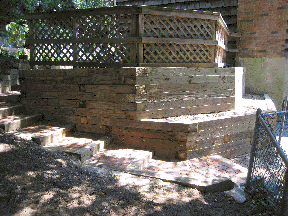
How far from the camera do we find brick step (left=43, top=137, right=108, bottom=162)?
4061mm

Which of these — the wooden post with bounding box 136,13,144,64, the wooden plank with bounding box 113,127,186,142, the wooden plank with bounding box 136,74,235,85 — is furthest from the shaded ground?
the wooden post with bounding box 136,13,144,64

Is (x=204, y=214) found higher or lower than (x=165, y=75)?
lower

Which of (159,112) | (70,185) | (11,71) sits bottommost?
(70,185)

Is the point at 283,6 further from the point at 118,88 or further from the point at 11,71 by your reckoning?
the point at 11,71

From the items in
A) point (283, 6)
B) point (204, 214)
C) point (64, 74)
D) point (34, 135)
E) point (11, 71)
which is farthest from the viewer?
point (283, 6)

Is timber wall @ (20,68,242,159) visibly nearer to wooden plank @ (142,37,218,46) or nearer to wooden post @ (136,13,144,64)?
wooden post @ (136,13,144,64)

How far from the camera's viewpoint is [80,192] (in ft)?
9.21

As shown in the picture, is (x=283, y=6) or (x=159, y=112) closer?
(x=159, y=112)

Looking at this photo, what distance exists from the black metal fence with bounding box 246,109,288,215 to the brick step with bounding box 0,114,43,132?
430cm

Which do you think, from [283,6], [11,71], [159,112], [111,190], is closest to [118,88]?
[159,112]

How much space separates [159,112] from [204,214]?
260 centimetres

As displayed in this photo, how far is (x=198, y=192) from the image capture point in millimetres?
3199

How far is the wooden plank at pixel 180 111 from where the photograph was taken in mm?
5016

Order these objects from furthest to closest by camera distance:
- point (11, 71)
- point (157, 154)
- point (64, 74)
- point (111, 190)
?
point (11, 71) < point (64, 74) < point (157, 154) < point (111, 190)
